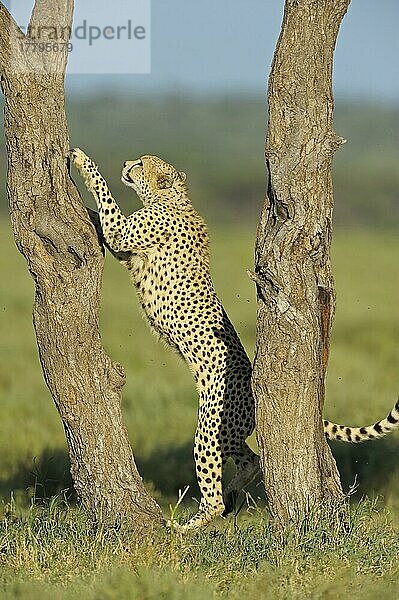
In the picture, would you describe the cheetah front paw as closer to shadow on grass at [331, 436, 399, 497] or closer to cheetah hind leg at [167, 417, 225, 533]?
cheetah hind leg at [167, 417, 225, 533]

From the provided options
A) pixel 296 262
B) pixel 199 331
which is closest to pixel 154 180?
pixel 199 331

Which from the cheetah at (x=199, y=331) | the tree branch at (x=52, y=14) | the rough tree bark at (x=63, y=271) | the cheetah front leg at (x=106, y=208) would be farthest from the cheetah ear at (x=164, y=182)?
the tree branch at (x=52, y=14)

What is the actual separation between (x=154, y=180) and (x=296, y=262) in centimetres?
184

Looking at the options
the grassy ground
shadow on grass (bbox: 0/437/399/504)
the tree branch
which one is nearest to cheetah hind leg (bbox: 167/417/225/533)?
the grassy ground

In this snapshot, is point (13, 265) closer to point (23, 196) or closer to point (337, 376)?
point (337, 376)

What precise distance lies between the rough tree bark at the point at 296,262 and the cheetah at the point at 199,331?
0.78 metres

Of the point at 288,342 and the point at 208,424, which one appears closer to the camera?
the point at 288,342

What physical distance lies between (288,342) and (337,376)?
7322mm

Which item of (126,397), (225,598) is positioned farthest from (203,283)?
(126,397)

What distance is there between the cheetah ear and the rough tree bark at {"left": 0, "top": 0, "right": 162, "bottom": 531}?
4.04 feet

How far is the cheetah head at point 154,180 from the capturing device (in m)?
6.62

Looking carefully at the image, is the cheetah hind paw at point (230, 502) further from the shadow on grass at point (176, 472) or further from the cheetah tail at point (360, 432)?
the shadow on grass at point (176, 472)

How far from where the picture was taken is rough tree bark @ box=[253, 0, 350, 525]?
16.3ft

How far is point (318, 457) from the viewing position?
17.3ft
